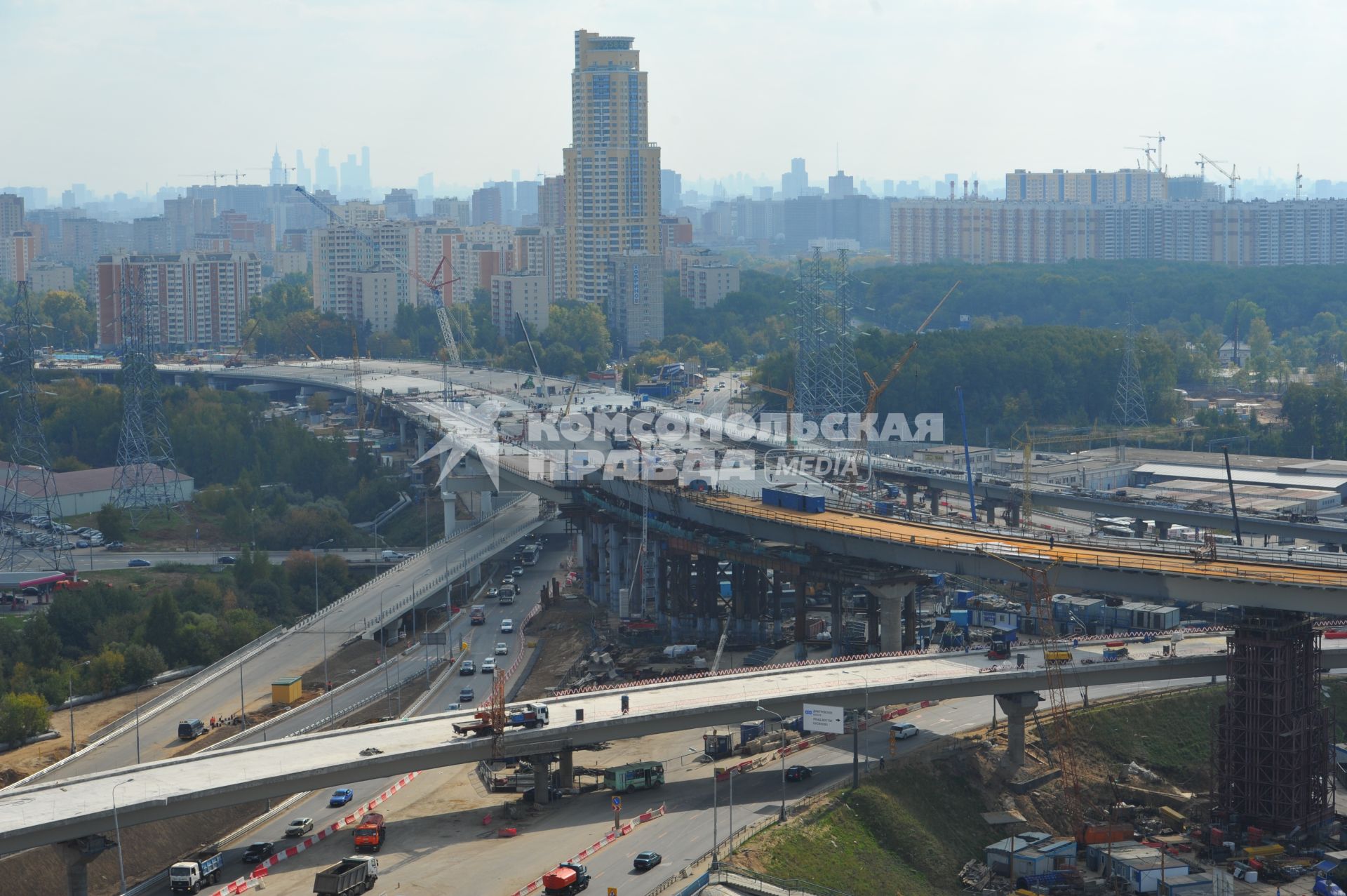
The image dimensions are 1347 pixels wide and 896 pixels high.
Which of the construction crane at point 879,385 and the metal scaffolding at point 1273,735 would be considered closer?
the metal scaffolding at point 1273,735

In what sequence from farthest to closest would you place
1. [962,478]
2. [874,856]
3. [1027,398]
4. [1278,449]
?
1. [1027,398]
2. [1278,449]
3. [962,478]
4. [874,856]

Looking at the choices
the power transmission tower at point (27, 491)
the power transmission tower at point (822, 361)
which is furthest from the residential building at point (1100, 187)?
the power transmission tower at point (27, 491)

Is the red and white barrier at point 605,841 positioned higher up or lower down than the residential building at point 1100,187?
lower down

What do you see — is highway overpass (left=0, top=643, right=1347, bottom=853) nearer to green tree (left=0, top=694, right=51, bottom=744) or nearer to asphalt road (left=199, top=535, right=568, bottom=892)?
asphalt road (left=199, top=535, right=568, bottom=892)

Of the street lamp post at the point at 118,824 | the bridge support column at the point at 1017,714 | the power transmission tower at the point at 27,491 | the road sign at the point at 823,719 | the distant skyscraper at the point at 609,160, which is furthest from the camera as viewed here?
the distant skyscraper at the point at 609,160

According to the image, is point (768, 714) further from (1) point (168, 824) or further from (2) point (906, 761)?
(1) point (168, 824)

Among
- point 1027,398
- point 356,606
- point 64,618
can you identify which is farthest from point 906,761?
point 1027,398

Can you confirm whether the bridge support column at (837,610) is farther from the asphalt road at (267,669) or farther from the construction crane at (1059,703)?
the asphalt road at (267,669)
